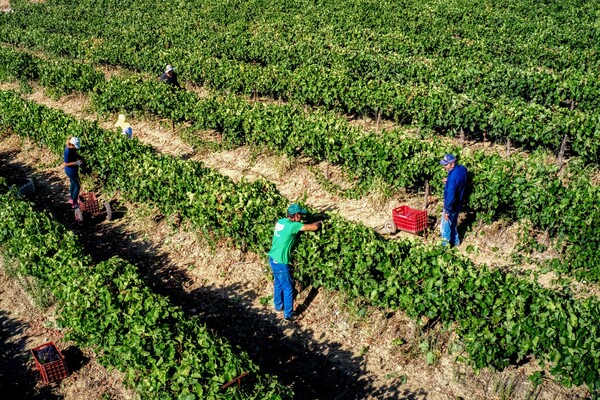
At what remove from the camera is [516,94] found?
17.8 meters

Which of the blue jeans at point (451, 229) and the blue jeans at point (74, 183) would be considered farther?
the blue jeans at point (74, 183)

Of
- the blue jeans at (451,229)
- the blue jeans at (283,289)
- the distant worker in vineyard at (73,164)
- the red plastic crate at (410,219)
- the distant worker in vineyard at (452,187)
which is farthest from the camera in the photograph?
the distant worker in vineyard at (73,164)

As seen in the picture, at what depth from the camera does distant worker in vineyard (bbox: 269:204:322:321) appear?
9172 millimetres

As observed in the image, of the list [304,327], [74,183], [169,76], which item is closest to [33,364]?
[304,327]

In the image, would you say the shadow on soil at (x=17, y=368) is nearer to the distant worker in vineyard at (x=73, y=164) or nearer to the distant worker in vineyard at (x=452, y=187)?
the distant worker in vineyard at (x=73, y=164)

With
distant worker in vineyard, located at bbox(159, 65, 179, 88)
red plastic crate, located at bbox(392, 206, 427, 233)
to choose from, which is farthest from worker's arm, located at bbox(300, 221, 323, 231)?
distant worker in vineyard, located at bbox(159, 65, 179, 88)

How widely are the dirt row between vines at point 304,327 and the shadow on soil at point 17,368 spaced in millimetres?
2464

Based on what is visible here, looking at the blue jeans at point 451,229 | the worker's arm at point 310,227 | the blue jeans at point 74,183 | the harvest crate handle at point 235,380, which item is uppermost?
the worker's arm at point 310,227

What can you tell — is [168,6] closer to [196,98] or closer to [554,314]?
[196,98]

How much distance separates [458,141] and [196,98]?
791cm

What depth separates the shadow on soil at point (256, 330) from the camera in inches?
332

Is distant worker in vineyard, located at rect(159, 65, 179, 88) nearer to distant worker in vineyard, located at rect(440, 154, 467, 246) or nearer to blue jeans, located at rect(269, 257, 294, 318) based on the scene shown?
distant worker in vineyard, located at rect(440, 154, 467, 246)

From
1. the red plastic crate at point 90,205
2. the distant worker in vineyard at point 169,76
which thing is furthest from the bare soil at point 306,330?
the distant worker in vineyard at point 169,76

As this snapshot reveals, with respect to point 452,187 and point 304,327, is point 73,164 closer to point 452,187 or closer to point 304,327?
point 304,327
